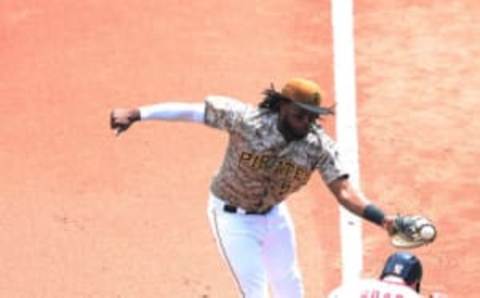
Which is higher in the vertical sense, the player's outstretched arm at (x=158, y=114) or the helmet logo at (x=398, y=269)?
the player's outstretched arm at (x=158, y=114)

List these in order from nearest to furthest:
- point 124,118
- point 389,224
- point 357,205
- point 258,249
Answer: point 389,224 → point 357,205 → point 124,118 → point 258,249

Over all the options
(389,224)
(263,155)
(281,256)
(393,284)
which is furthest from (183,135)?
(393,284)

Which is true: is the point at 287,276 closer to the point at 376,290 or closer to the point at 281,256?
the point at 281,256

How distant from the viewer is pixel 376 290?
6504mm

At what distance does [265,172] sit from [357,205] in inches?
22.2

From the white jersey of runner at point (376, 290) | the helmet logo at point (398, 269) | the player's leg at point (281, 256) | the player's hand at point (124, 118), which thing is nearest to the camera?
A: the white jersey of runner at point (376, 290)

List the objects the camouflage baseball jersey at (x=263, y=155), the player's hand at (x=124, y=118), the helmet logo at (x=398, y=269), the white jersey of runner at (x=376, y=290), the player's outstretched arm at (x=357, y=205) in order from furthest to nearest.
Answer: the player's hand at (x=124, y=118) → the camouflage baseball jersey at (x=263, y=155) → the player's outstretched arm at (x=357, y=205) → the helmet logo at (x=398, y=269) → the white jersey of runner at (x=376, y=290)

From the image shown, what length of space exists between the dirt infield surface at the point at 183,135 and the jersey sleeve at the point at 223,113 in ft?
7.06

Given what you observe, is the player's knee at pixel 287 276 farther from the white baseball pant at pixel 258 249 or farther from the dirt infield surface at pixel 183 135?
the dirt infield surface at pixel 183 135

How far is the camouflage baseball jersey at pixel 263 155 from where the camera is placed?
26.7ft

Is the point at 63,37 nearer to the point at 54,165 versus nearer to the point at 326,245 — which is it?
the point at 54,165

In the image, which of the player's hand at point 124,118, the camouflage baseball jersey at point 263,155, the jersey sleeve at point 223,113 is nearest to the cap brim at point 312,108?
the camouflage baseball jersey at point 263,155

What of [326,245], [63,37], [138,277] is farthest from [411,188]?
[63,37]

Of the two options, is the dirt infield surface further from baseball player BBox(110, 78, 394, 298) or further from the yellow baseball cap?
the yellow baseball cap
